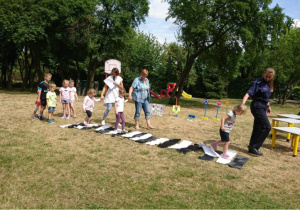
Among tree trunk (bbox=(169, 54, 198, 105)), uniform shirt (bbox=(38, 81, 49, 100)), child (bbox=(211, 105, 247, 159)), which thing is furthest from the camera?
tree trunk (bbox=(169, 54, 198, 105))

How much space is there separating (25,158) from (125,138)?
2.66 metres

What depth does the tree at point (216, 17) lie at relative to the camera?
1508cm

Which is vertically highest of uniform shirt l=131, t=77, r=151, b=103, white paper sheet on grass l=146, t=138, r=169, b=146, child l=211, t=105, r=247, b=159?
uniform shirt l=131, t=77, r=151, b=103

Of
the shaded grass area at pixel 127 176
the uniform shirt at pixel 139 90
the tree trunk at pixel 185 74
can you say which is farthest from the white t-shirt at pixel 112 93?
the tree trunk at pixel 185 74

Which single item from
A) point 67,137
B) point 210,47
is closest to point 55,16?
point 210,47

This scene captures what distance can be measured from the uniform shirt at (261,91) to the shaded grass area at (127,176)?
1.41 meters

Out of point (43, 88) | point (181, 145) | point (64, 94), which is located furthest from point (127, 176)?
point (64, 94)

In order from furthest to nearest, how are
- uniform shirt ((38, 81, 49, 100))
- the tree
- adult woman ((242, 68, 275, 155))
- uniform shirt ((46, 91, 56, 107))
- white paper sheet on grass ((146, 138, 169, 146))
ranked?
the tree
uniform shirt ((38, 81, 49, 100))
uniform shirt ((46, 91, 56, 107))
white paper sheet on grass ((146, 138, 169, 146))
adult woman ((242, 68, 275, 155))

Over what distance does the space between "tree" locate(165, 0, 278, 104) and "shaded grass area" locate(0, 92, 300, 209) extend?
10.6 metres

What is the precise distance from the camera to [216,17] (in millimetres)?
16281

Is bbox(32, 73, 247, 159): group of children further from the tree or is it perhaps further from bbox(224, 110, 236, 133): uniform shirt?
the tree

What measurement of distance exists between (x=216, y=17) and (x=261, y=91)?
38.9ft

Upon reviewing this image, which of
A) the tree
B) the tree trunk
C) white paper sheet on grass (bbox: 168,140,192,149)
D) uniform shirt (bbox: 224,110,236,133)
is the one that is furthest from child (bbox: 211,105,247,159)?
the tree trunk

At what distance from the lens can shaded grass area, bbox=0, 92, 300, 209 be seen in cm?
351
